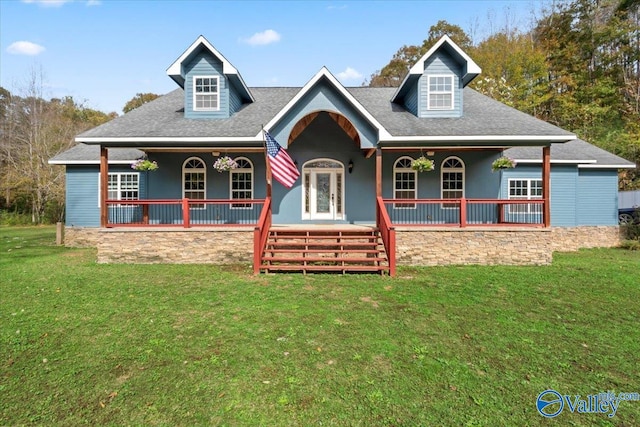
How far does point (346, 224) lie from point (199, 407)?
380 inches

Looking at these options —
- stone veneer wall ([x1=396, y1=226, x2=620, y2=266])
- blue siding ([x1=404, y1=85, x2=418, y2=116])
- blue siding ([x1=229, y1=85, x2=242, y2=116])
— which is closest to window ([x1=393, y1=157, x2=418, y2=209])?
blue siding ([x1=404, y1=85, x2=418, y2=116])

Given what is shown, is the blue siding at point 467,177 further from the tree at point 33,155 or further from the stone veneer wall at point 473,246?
the tree at point 33,155

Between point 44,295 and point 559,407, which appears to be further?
point 44,295

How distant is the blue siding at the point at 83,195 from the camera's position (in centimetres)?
1453

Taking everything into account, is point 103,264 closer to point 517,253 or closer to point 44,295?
point 44,295

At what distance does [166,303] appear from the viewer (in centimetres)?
620

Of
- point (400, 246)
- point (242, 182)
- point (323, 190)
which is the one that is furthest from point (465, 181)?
point (242, 182)

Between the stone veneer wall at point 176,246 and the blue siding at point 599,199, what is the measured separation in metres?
15.5

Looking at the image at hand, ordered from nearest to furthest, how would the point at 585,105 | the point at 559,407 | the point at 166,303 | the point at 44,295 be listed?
the point at 559,407 < the point at 166,303 < the point at 44,295 < the point at 585,105

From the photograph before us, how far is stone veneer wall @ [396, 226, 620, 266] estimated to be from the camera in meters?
9.95

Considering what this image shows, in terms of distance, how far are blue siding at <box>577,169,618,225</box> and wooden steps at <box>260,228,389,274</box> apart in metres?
11.6

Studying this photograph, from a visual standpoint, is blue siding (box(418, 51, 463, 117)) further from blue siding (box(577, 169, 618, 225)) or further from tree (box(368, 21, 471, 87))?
tree (box(368, 21, 471, 87))

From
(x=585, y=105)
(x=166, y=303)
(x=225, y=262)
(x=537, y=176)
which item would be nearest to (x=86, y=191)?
(x=225, y=262)

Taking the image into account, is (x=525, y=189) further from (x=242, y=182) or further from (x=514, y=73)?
(x=514, y=73)
